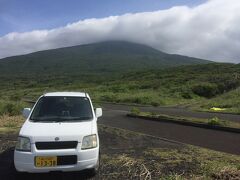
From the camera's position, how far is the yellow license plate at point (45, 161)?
7.04 m

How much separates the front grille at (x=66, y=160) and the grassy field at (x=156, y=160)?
0.89 m

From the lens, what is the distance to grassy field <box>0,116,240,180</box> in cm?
764

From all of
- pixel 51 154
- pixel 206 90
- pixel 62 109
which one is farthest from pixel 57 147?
pixel 206 90

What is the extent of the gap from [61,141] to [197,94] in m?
40.3

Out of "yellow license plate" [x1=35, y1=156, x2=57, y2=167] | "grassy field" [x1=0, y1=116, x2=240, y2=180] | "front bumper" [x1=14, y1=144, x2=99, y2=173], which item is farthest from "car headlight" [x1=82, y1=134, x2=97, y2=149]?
"grassy field" [x1=0, y1=116, x2=240, y2=180]

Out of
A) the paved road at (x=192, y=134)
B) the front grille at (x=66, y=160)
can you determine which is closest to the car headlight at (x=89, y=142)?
the front grille at (x=66, y=160)

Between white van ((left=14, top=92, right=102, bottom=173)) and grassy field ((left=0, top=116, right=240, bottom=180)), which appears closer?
white van ((left=14, top=92, right=102, bottom=173))

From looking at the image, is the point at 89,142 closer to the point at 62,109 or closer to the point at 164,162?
the point at 62,109

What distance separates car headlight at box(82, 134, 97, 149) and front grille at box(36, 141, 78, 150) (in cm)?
17

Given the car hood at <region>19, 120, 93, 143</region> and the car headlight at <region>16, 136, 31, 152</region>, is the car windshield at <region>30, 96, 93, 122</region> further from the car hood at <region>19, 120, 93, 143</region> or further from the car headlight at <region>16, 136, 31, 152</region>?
the car headlight at <region>16, 136, 31, 152</region>

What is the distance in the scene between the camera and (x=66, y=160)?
7.12 metres

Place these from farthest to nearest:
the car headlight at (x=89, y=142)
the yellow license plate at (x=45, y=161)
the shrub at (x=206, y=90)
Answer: the shrub at (x=206, y=90), the car headlight at (x=89, y=142), the yellow license plate at (x=45, y=161)

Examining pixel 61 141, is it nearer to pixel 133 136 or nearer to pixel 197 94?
pixel 133 136

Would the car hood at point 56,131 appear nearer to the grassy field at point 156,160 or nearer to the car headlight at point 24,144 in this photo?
the car headlight at point 24,144
